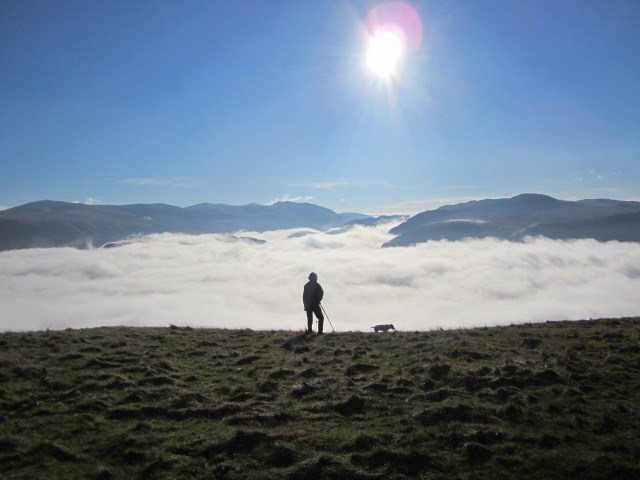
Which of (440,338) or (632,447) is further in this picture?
(440,338)

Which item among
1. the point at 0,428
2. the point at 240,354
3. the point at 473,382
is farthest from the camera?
the point at 240,354

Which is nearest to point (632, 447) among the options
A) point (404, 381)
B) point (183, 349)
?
point (404, 381)

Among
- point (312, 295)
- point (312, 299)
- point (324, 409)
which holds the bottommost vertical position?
point (324, 409)

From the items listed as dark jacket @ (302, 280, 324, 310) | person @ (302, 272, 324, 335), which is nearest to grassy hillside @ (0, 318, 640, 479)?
person @ (302, 272, 324, 335)

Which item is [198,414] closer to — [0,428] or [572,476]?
[0,428]

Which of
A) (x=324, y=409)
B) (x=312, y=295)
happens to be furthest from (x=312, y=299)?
(x=324, y=409)

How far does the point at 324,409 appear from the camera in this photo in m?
12.1

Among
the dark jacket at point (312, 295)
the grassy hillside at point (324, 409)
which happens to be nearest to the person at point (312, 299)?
the dark jacket at point (312, 295)

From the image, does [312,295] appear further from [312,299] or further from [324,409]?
[324,409]

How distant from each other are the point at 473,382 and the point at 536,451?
4152 mm

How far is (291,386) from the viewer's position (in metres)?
14.0

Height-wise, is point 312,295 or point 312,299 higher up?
point 312,295

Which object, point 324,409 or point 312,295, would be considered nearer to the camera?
point 324,409

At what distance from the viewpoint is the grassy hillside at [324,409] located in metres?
8.92
